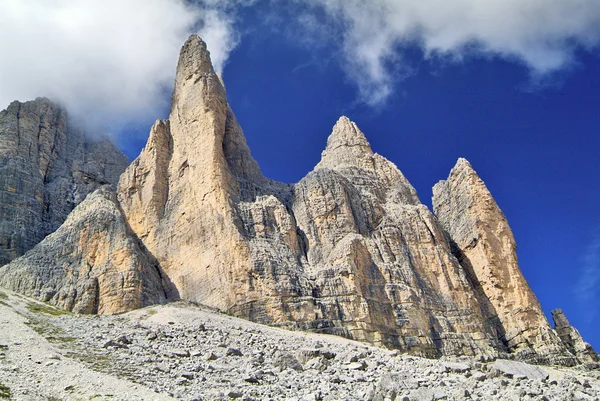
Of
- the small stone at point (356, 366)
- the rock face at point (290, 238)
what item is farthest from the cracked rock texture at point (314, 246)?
the small stone at point (356, 366)

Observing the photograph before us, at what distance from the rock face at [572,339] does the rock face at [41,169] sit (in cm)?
6285

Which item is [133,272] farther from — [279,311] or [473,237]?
[473,237]

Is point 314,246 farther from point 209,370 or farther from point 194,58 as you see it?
point 209,370

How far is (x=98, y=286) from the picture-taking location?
2731 inches

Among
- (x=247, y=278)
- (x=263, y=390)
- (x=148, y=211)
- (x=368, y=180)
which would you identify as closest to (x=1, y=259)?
(x=148, y=211)

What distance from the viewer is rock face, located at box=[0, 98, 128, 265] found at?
86.1 meters

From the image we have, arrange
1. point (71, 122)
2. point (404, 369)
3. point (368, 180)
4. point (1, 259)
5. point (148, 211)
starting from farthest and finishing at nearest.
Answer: point (71, 122) < point (368, 180) < point (148, 211) < point (1, 259) < point (404, 369)

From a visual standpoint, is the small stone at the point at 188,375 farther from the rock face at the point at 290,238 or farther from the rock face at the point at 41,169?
the rock face at the point at 41,169

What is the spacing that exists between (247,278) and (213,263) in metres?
5.49

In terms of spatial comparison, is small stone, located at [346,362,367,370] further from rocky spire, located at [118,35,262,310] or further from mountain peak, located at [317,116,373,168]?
mountain peak, located at [317,116,373,168]

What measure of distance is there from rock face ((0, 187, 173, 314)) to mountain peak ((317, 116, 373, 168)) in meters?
32.5

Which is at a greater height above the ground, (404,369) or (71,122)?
(71,122)

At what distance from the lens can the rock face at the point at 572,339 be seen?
A: 76.1m

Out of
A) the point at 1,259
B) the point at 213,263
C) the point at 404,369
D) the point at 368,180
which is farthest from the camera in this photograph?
the point at 368,180
